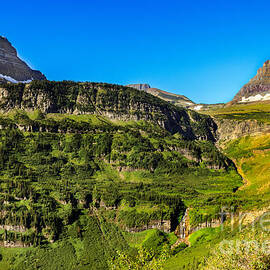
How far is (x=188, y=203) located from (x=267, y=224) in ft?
286

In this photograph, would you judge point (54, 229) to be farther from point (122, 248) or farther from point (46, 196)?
point (122, 248)

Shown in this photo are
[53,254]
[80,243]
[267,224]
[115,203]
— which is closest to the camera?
[267,224]

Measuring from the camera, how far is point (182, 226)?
177 metres

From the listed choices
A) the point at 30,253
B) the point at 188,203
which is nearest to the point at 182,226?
the point at 188,203

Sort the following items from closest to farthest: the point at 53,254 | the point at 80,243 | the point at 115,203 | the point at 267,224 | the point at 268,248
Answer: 1. the point at 268,248
2. the point at 267,224
3. the point at 53,254
4. the point at 80,243
5. the point at 115,203

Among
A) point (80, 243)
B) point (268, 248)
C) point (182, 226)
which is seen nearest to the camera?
point (268, 248)

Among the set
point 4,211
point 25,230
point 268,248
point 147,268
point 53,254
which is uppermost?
point 268,248

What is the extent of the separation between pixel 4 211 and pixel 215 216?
5589 inches

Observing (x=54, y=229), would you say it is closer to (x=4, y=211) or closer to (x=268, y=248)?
(x=4, y=211)

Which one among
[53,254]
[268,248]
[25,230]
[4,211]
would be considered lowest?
[53,254]

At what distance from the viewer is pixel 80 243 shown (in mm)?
163750

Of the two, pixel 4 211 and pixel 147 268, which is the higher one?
pixel 147 268

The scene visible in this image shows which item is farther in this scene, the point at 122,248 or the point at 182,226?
the point at 182,226

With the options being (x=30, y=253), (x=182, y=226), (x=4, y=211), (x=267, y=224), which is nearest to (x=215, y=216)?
(x=182, y=226)
